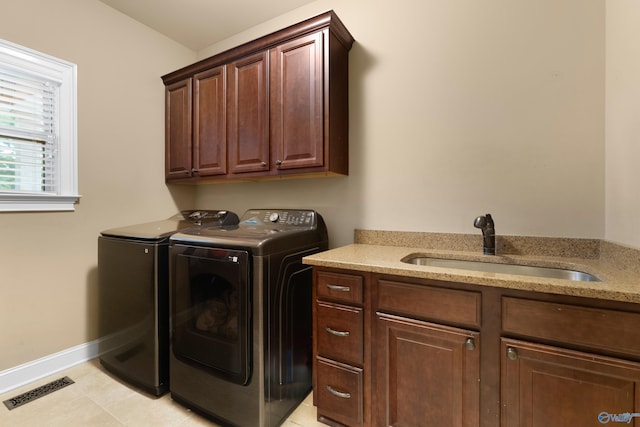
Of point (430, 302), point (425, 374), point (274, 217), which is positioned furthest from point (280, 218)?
point (425, 374)

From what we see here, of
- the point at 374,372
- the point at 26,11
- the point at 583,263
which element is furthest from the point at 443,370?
the point at 26,11

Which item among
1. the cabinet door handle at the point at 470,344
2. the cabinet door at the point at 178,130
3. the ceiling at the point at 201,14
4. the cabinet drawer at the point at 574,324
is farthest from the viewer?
the cabinet door at the point at 178,130

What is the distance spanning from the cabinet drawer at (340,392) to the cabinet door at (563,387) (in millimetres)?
608

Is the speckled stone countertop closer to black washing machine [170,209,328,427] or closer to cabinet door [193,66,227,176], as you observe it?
black washing machine [170,209,328,427]

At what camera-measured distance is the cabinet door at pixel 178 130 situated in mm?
2459

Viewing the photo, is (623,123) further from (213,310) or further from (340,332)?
(213,310)

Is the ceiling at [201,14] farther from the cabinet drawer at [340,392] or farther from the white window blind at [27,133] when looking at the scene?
the cabinet drawer at [340,392]

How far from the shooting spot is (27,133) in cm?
188

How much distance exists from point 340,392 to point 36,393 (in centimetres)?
192

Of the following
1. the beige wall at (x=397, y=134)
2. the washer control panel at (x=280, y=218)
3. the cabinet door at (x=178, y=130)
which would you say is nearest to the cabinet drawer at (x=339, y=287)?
the washer control panel at (x=280, y=218)

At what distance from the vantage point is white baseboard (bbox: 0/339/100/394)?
5.87 feet

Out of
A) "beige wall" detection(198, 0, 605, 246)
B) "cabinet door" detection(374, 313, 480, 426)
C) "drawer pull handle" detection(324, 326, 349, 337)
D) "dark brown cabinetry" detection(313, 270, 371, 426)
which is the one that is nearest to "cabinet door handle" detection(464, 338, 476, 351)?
"cabinet door" detection(374, 313, 480, 426)

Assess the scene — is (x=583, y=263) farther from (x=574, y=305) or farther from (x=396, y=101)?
(x=396, y=101)

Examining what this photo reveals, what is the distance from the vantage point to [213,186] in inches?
111
